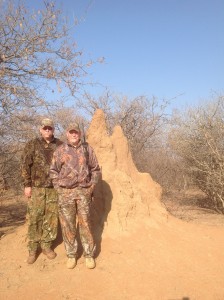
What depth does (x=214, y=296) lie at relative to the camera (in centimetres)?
389

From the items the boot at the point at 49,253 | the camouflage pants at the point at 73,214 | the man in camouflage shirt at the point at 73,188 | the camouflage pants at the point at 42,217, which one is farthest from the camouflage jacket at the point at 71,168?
the boot at the point at 49,253

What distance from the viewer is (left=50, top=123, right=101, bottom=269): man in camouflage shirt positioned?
4.11m

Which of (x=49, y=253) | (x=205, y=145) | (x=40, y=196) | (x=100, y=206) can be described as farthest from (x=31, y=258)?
(x=205, y=145)

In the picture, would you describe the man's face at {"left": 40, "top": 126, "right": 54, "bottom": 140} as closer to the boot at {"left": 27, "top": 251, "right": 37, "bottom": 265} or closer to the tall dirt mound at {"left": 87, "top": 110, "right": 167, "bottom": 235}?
the tall dirt mound at {"left": 87, "top": 110, "right": 167, "bottom": 235}

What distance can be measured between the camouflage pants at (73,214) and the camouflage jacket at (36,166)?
0.39 meters

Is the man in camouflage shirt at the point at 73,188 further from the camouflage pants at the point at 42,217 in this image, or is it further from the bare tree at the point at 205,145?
the bare tree at the point at 205,145

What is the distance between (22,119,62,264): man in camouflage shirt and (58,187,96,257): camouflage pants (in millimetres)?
316

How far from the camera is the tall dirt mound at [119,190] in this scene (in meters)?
5.00

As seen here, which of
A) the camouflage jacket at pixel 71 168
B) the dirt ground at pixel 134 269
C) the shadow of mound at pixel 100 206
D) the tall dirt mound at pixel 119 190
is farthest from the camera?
the tall dirt mound at pixel 119 190

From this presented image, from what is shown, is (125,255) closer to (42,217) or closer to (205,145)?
(42,217)

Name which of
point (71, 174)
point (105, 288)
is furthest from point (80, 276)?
point (71, 174)

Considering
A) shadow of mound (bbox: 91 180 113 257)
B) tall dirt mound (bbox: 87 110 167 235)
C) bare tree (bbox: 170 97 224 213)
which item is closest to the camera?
shadow of mound (bbox: 91 180 113 257)

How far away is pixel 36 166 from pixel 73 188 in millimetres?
680

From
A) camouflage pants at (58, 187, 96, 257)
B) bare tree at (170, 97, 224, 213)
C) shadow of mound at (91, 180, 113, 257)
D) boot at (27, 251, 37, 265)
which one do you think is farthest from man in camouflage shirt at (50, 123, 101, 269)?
bare tree at (170, 97, 224, 213)
